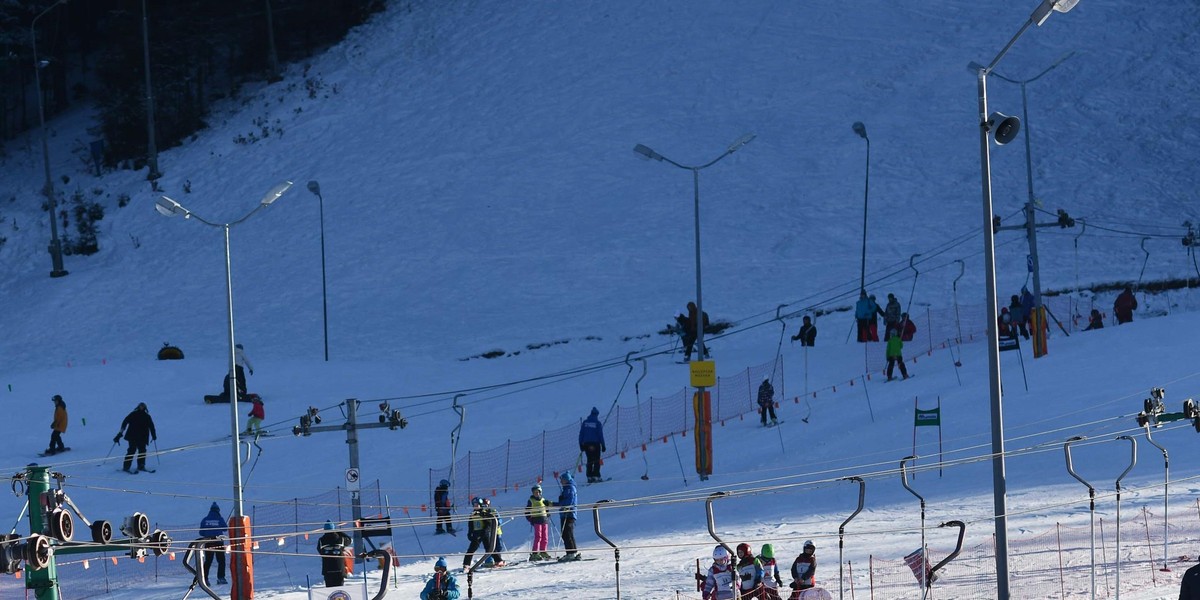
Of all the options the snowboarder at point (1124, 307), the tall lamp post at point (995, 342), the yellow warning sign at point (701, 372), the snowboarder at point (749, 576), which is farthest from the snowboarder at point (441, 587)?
the snowboarder at point (1124, 307)

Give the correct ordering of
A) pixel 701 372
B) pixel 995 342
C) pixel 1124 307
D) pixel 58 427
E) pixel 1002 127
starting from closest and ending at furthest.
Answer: pixel 1002 127
pixel 995 342
pixel 701 372
pixel 58 427
pixel 1124 307

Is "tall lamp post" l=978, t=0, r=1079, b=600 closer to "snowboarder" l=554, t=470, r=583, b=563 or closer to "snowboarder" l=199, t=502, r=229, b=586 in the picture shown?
"snowboarder" l=554, t=470, r=583, b=563

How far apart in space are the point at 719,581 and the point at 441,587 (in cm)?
343

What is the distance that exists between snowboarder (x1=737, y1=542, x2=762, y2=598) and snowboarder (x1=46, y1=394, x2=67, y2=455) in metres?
18.7

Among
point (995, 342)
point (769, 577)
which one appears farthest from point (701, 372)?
point (995, 342)

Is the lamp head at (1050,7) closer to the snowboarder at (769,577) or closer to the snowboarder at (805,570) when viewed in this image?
the snowboarder at (805,570)

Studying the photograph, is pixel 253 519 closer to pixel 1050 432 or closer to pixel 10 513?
pixel 10 513

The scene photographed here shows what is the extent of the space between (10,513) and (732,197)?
2645 cm

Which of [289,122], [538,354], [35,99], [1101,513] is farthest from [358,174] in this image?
[1101,513]

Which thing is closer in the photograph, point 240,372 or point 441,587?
point 441,587

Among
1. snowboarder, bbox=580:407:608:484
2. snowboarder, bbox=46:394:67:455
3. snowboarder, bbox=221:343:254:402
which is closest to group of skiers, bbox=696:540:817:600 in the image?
snowboarder, bbox=580:407:608:484

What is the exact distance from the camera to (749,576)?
1655 centimetres

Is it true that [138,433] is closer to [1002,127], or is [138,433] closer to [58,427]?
[58,427]

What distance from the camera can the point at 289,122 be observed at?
5747 centimetres
